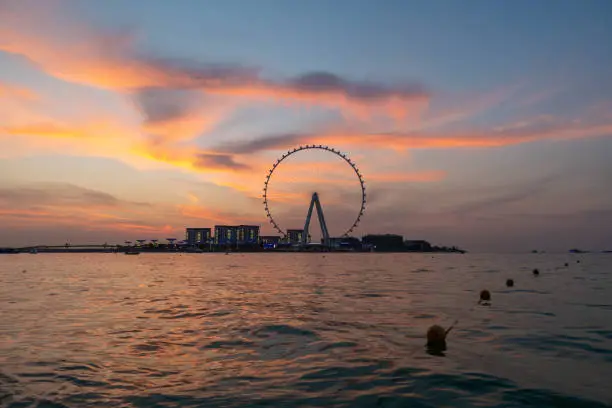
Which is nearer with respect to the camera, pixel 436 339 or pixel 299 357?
pixel 299 357

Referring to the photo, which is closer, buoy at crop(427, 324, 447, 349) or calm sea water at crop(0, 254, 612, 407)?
calm sea water at crop(0, 254, 612, 407)

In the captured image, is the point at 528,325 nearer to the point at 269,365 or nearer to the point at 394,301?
the point at 394,301

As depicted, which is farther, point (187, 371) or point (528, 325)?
point (528, 325)

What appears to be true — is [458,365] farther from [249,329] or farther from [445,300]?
[445,300]

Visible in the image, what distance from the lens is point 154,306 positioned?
129ft

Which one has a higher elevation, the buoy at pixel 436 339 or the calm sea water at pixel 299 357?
the buoy at pixel 436 339

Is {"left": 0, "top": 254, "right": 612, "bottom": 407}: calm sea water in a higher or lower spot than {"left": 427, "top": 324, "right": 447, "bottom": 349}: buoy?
lower

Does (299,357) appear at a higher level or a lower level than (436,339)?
lower

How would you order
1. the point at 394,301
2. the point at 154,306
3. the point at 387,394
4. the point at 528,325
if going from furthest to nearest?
the point at 394,301
the point at 154,306
the point at 528,325
the point at 387,394

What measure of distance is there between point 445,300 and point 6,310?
37.9 meters

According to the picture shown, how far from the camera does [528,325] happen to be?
2975 cm

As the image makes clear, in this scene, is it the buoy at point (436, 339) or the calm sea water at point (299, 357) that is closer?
the calm sea water at point (299, 357)

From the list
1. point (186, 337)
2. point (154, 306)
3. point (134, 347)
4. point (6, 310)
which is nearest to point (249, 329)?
point (186, 337)

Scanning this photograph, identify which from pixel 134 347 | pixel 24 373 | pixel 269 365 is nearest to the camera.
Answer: pixel 24 373
